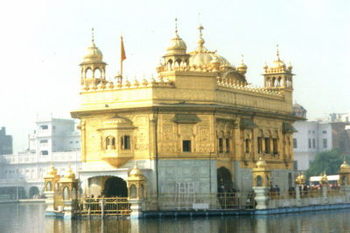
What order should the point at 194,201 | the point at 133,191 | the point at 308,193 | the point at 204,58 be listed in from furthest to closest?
the point at 204,58 → the point at 308,193 → the point at 194,201 → the point at 133,191

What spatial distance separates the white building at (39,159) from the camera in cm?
10806

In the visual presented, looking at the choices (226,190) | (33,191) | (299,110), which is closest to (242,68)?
(226,190)

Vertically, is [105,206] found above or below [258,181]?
below

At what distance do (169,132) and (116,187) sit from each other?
4665 millimetres

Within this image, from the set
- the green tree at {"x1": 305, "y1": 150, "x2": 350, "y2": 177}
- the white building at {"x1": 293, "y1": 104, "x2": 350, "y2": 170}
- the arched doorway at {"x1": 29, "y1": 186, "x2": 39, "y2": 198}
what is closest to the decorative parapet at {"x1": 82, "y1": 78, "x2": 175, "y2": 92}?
the green tree at {"x1": 305, "y1": 150, "x2": 350, "y2": 177}

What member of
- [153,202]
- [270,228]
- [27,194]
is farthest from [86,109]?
[27,194]

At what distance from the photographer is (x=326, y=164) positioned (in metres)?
90.9

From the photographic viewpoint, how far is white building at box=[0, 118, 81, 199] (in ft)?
355

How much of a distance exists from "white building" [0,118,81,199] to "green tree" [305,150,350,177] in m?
27.4

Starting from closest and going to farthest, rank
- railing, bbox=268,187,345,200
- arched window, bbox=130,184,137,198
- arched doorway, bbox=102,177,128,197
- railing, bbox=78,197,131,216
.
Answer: arched window, bbox=130,184,137,198 < railing, bbox=78,197,131,216 < arched doorway, bbox=102,177,128,197 < railing, bbox=268,187,345,200

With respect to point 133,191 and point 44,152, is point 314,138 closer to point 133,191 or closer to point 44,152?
point 44,152

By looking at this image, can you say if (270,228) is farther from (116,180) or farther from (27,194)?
(27,194)

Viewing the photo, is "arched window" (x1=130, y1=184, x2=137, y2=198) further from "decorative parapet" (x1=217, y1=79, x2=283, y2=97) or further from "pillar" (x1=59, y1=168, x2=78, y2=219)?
"decorative parapet" (x1=217, y1=79, x2=283, y2=97)

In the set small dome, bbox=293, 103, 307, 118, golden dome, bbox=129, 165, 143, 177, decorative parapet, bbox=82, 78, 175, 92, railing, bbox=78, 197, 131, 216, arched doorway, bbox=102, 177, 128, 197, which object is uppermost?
small dome, bbox=293, 103, 307, 118
